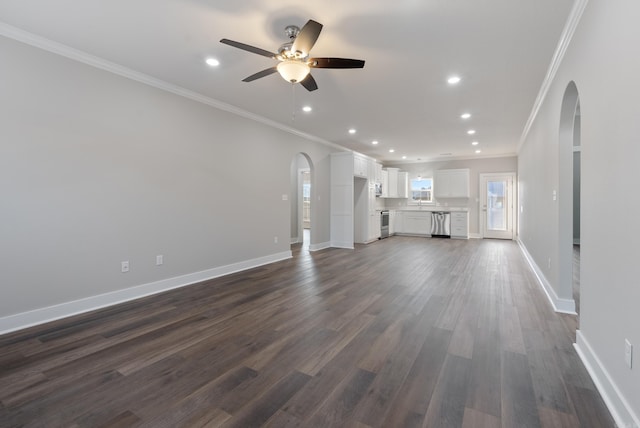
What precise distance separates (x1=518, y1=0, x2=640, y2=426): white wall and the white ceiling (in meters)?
0.64

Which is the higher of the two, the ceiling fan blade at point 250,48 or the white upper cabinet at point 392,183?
the ceiling fan blade at point 250,48

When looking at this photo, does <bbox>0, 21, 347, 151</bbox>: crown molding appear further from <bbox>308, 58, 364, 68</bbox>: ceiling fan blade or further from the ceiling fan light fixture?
<bbox>308, 58, 364, 68</bbox>: ceiling fan blade

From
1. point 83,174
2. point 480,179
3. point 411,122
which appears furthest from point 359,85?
point 480,179

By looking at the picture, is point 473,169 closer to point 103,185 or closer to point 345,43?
point 345,43

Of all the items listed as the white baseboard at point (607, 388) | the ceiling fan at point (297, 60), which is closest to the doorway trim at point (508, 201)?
the white baseboard at point (607, 388)

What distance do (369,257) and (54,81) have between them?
535 centimetres

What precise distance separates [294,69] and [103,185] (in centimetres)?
249

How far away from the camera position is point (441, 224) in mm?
9297

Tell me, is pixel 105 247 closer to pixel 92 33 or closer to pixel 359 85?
pixel 92 33

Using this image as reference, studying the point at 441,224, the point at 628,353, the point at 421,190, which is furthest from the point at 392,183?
the point at 628,353

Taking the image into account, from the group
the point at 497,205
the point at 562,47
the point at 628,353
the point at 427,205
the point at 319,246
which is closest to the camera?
the point at 628,353

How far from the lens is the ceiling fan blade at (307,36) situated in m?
2.06

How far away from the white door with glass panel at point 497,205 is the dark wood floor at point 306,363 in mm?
→ 6008

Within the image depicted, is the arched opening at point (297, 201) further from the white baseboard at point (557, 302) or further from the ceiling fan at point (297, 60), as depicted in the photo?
the ceiling fan at point (297, 60)
